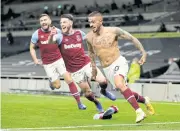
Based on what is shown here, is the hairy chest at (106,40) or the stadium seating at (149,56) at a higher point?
the hairy chest at (106,40)

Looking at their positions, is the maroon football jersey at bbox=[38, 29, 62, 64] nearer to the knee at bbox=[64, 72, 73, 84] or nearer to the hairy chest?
A: the knee at bbox=[64, 72, 73, 84]

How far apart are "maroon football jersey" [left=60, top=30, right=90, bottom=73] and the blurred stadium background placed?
8.29 m

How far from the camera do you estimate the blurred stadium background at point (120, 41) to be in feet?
90.3

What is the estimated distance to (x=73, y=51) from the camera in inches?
571

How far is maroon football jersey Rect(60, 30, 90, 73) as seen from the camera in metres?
14.3

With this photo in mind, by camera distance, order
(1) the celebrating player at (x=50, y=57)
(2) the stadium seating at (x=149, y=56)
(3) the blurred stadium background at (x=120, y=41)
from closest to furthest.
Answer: (1) the celebrating player at (x=50, y=57) < (3) the blurred stadium background at (x=120, y=41) < (2) the stadium seating at (x=149, y=56)

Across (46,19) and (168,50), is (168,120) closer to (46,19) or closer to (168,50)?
(46,19)

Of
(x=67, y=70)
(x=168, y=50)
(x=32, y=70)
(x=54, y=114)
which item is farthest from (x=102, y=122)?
(x=32, y=70)

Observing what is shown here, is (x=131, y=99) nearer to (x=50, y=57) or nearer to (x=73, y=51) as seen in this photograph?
(x=73, y=51)

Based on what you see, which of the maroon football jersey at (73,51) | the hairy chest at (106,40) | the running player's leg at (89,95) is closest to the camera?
the hairy chest at (106,40)

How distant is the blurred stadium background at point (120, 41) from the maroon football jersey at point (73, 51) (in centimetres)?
829

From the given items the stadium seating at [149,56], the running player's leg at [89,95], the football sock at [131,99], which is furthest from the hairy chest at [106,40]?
the stadium seating at [149,56]

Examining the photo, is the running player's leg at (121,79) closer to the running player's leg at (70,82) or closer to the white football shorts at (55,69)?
the running player's leg at (70,82)

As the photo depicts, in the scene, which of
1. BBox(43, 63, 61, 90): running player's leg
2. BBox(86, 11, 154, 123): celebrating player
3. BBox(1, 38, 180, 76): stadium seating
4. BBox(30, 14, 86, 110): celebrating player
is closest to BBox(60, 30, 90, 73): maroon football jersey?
BBox(30, 14, 86, 110): celebrating player
